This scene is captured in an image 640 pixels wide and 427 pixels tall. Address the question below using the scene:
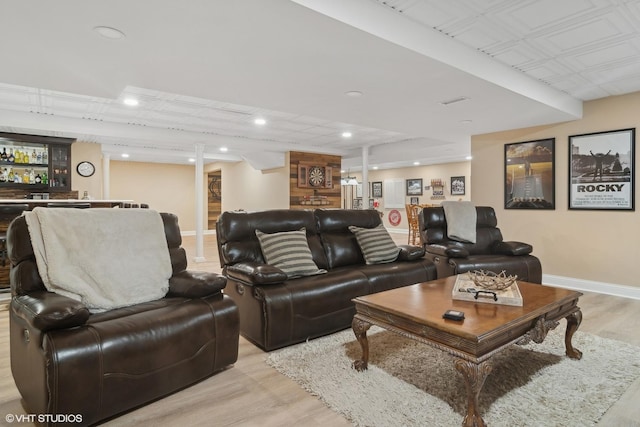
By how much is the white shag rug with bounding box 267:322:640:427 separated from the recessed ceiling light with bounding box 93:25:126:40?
2.35 m

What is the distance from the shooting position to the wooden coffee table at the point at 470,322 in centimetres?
170

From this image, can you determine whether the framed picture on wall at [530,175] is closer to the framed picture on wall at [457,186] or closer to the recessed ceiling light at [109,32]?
the recessed ceiling light at [109,32]

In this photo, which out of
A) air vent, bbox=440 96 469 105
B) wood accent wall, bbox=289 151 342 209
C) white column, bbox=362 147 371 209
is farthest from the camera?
wood accent wall, bbox=289 151 342 209

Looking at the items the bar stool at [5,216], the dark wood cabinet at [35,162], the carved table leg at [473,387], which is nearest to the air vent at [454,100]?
the carved table leg at [473,387]

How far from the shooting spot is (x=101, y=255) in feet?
6.93

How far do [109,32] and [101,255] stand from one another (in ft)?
4.69

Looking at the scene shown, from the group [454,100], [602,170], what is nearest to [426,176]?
[602,170]

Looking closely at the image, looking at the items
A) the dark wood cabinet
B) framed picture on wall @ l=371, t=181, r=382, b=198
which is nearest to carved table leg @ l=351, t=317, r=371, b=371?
the dark wood cabinet

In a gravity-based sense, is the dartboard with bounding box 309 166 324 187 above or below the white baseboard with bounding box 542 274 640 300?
above

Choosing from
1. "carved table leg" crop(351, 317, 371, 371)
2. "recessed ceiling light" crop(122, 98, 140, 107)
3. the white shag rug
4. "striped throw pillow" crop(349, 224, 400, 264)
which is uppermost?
"recessed ceiling light" crop(122, 98, 140, 107)

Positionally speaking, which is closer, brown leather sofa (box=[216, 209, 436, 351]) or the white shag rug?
the white shag rug

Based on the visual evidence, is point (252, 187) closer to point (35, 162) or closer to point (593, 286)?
point (35, 162)

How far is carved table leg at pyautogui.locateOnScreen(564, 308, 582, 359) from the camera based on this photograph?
7.97ft

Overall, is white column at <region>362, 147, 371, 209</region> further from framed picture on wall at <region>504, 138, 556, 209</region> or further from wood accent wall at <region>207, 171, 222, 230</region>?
wood accent wall at <region>207, 171, 222, 230</region>
